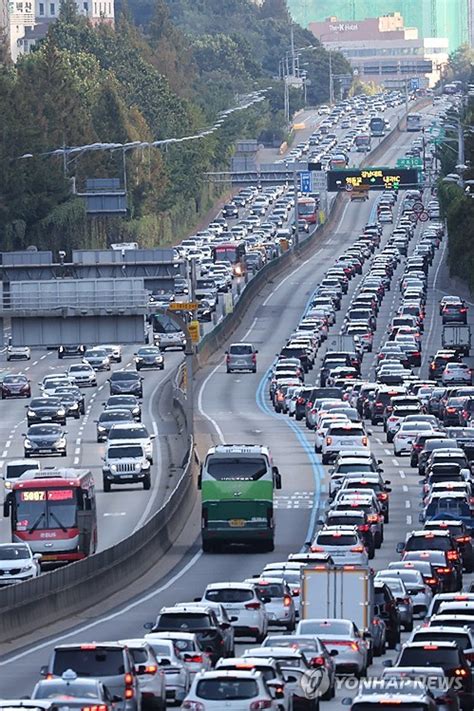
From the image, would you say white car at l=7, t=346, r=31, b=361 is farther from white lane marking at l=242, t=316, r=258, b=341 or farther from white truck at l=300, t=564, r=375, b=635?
white truck at l=300, t=564, r=375, b=635

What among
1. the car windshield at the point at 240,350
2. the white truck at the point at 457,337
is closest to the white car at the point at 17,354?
the car windshield at the point at 240,350

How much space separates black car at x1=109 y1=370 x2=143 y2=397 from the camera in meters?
111

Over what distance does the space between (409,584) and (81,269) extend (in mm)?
47250

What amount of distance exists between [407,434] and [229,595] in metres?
42.3

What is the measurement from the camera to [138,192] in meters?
191

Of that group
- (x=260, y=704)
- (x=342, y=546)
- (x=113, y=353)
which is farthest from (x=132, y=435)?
(x=260, y=704)

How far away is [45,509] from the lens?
59.3 meters

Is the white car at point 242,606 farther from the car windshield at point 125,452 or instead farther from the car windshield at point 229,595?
the car windshield at point 125,452

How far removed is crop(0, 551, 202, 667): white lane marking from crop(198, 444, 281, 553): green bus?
1238 millimetres

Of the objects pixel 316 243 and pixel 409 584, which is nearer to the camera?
pixel 409 584

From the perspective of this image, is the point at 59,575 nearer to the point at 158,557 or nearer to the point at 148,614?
the point at 148,614

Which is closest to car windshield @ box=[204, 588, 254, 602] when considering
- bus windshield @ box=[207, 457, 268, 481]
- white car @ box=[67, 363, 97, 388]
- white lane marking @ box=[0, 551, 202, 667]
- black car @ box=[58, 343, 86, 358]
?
white lane marking @ box=[0, 551, 202, 667]

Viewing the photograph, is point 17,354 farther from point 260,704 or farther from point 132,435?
point 260,704

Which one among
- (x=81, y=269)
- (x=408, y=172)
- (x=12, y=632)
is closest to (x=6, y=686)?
(x=12, y=632)
